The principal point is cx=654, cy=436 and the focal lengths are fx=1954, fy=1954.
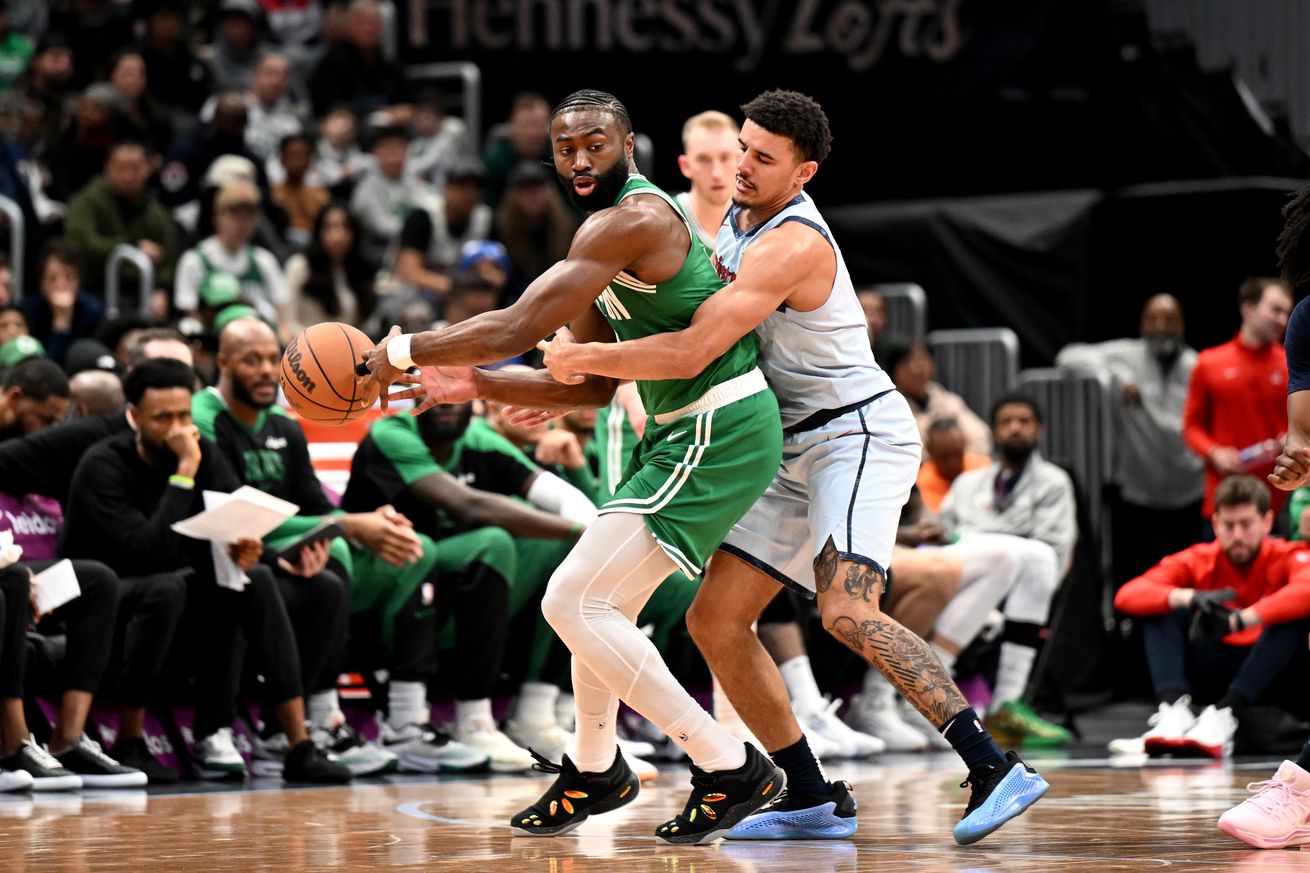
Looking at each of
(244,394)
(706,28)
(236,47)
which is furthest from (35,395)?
(706,28)

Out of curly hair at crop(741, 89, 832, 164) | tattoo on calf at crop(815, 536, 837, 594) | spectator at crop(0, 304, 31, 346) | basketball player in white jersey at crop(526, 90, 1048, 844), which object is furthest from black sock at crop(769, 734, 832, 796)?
spectator at crop(0, 304, 31, 346)

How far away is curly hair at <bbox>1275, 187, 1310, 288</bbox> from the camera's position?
557 centimetres

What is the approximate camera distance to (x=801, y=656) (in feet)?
29.0

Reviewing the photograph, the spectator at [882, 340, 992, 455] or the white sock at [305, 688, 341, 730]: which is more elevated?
the spectator at [882, 340, 992, 455]

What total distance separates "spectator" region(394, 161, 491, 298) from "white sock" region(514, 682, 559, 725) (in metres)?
4.24

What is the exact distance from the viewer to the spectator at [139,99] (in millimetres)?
12656

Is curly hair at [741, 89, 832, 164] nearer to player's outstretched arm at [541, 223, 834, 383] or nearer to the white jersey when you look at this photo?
the white jersey

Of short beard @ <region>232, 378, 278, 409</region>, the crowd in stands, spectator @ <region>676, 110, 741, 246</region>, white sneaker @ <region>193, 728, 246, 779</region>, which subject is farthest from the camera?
short beard @ <region>232, 378, 278, 409</region>

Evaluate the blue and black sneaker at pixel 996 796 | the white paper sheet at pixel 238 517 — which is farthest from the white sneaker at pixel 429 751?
the blue and black sneaker at pixel 996 796

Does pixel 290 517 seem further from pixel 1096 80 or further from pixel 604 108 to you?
pixel 1096 80

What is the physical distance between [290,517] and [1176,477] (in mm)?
6778

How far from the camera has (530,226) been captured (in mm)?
12328

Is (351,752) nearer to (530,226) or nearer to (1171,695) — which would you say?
(1171,695)

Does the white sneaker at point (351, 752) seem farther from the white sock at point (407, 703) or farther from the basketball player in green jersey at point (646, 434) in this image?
the basketball player in green jersey at point (646, 434)
